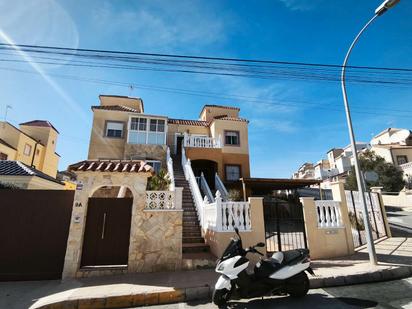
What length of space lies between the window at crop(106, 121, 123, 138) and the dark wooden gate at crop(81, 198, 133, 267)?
39.1ft

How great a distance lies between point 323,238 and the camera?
7.24 meters

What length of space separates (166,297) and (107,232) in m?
2.73

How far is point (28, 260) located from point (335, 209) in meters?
9.65

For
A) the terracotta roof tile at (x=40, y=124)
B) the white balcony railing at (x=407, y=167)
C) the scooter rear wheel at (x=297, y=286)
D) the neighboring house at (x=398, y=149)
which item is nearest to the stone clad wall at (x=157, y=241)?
the scooter rear wheel at (x=297, y=286)

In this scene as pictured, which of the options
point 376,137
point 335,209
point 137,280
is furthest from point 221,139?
point 376,137

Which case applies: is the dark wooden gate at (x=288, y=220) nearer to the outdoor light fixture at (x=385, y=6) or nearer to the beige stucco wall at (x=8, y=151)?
the outdoor light fixture at (x=385, y=6)

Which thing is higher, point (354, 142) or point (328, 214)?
point (354, 142)

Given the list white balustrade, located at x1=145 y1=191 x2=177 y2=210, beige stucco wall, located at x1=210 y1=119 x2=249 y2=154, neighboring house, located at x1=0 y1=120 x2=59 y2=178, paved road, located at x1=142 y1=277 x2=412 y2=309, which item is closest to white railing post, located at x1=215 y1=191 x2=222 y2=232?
white balustrade, located at x1=145 y1=191 x2=177 y2=210

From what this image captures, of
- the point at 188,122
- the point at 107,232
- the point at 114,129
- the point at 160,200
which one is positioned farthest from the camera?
the point at 188,122

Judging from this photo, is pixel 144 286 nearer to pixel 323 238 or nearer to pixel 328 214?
pixel 323 238

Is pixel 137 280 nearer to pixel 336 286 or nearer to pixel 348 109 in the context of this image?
pixel 336 286

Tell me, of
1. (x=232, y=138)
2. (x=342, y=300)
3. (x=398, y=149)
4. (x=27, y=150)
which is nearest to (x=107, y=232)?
(x=342, y=300)

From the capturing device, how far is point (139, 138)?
17156mm

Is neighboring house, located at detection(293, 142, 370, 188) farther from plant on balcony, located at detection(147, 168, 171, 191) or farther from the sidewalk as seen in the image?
the sidewalk
